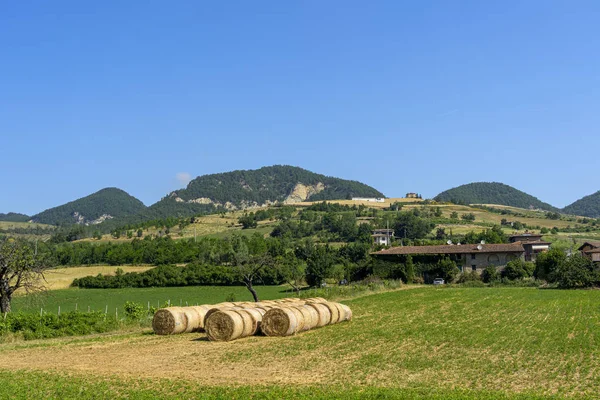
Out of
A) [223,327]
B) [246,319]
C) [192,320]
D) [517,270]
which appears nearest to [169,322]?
[192,320]

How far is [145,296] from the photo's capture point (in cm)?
8319

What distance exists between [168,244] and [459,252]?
6916 cm

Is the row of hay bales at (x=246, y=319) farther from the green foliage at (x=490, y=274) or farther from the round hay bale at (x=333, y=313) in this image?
the green foliage at (x=490, y=274)

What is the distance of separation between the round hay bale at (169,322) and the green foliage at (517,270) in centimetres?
5644

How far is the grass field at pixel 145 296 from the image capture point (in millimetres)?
69500

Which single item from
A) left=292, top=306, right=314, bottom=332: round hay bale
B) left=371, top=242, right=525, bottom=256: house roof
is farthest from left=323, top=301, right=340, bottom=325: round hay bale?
left=371, top=242, right=525, bottom=256: house roof

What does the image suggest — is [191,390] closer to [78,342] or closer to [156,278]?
[78,342]

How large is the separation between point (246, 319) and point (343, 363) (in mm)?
9031

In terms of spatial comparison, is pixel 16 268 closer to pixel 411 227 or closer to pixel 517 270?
pixel 517 270

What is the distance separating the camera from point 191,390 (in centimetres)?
1761

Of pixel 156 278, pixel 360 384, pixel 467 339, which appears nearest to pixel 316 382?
pixel 360 384

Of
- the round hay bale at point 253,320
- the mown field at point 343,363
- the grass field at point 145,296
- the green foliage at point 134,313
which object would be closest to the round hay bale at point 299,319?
the mown field at point 343,363

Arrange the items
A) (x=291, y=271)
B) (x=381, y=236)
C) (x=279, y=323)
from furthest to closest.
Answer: (x=381, y=236) → (x=291, y=271) → (x=279, y=323)

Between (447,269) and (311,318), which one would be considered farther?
(447,269)
